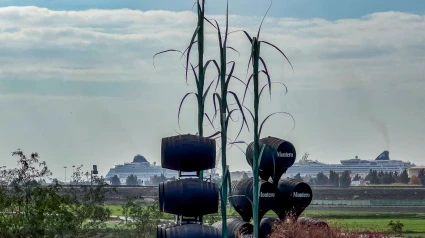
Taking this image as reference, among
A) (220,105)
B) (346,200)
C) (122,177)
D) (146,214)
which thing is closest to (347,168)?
(122,177)

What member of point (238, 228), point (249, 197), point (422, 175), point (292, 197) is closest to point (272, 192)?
point (292, 197)

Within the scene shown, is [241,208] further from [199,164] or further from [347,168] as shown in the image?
[347,168]

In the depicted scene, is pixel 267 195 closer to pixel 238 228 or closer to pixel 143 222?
pixel 238 228

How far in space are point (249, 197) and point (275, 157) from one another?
0.86 meters

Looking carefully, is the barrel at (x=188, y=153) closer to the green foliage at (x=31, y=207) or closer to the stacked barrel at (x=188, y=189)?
the stacked barrel at (x=188, y=189)

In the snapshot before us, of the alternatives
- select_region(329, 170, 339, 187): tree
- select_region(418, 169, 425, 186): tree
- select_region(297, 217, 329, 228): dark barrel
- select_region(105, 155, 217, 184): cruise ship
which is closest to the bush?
select_region(297, 217, 329, 228): dark barrel

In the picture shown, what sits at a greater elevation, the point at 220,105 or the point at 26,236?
the point at 220,105

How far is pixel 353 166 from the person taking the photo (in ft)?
532

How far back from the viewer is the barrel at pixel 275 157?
1689 centimetres

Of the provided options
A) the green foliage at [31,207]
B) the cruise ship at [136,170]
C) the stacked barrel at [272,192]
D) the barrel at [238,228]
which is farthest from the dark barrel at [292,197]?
the cruise ship at [136,170]

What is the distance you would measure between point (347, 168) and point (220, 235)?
153781 mm

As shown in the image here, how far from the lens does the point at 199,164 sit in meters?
10.4

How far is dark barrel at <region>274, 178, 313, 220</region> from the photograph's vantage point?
17438 millimetres

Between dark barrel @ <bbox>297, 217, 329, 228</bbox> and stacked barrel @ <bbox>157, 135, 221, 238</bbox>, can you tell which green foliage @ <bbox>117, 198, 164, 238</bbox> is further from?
stacked barrel @ <bbox>157, 135, 221, 238</bbox>
